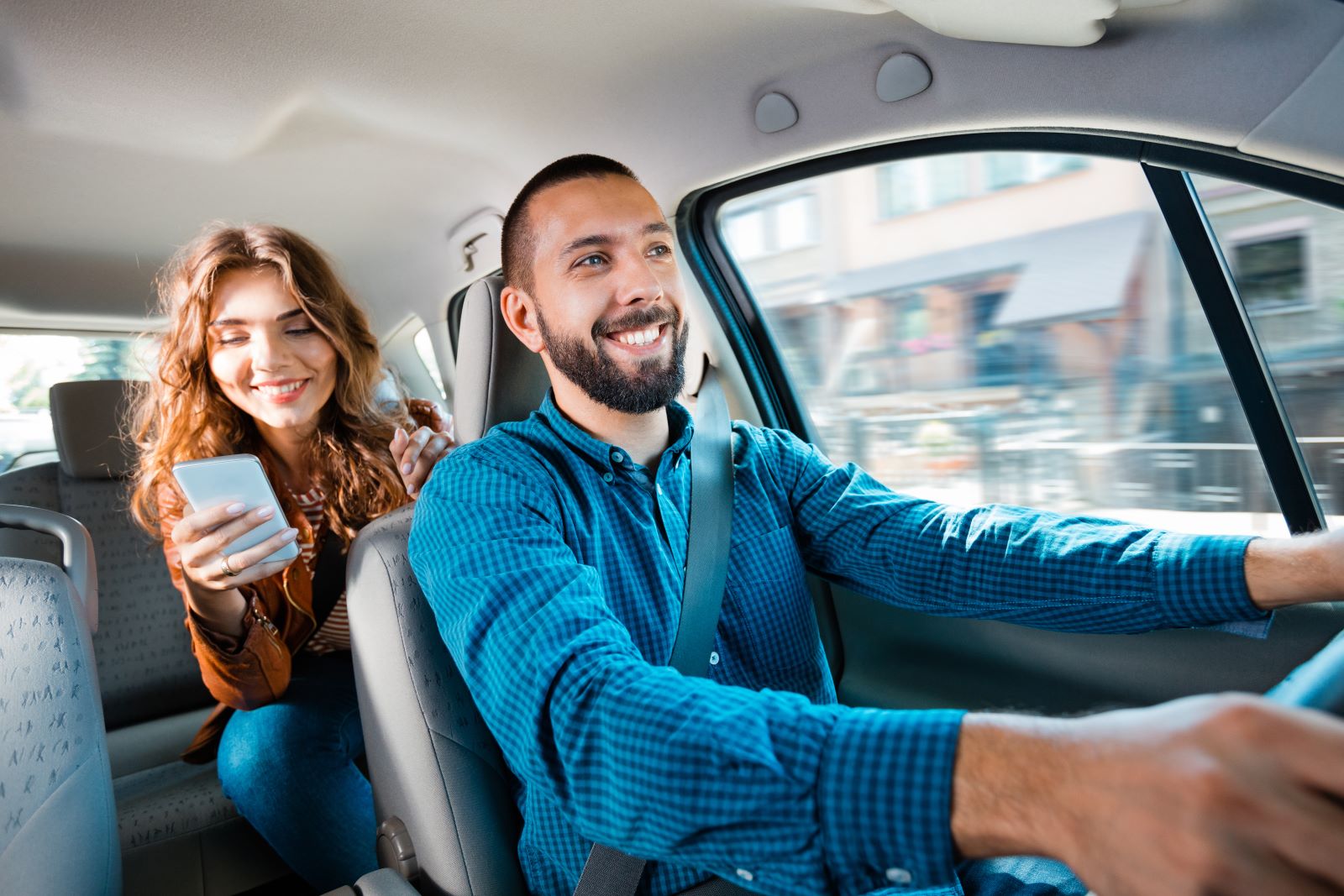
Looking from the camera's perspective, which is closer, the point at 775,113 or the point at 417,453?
the point at 417,453

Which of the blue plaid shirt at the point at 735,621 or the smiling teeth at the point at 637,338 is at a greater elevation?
the smiling teeth at the point at 637,338

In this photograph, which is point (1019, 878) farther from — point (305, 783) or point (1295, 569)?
point (305, 783)

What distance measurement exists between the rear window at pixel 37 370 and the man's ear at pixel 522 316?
179 cm

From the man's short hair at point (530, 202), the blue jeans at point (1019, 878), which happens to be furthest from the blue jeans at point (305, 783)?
the blue jeans at point (1019, 878)

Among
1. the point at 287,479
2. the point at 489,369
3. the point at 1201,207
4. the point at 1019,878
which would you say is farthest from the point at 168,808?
the point at 1201,207

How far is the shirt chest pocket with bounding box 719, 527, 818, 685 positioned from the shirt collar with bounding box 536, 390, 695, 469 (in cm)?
21

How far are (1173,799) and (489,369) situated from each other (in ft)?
4.33

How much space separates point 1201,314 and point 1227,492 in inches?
12.9

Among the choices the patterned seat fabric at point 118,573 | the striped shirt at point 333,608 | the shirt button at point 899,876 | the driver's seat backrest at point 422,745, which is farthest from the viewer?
the patterned seat fabric at point 118,573

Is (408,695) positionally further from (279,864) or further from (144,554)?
(144,554)

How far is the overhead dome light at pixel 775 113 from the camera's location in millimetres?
1806

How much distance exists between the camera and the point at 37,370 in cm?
289

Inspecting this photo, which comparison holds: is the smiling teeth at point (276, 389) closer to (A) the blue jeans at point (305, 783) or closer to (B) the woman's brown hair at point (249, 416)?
(B) the woman's brown hair at point (249, 416)

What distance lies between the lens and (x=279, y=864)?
198cm
